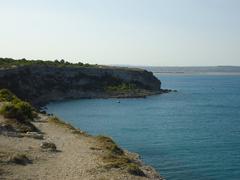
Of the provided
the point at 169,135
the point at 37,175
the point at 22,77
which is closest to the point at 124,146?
the point at 169,135

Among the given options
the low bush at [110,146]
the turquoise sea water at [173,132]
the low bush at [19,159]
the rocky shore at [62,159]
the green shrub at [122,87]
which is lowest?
the turquoise sea water at [173,132]

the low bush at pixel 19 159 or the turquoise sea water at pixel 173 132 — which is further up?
the low bush at pixel 19 159

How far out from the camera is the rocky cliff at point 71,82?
11981cm

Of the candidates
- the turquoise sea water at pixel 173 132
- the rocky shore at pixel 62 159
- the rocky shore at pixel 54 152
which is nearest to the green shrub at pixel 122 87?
the turquoise sea water at pixel 173 132

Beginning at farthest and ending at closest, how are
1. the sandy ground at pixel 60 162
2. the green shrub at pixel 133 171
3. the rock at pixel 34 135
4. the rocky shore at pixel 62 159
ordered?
the rock at pixel 34 135 → the green shrub at pixel 133 171 → the rocky shore at pixel 62 159 → the sandy ground at pixel 60 162

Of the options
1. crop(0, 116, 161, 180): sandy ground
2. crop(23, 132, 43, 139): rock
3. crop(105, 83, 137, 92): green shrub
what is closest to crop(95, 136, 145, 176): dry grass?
crop(0, 116, 161, 180): sandy ground

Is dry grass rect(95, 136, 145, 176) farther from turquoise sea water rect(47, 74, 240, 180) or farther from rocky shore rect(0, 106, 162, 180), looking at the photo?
turquoise sea water rect(47, 74, 240, 180)

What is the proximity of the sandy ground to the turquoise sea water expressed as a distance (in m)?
6.35

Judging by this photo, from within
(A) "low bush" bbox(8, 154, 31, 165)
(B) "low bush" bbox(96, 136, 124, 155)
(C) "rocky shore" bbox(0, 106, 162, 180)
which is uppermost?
(A) "low bush" bbox(8, 154, 31, 165)

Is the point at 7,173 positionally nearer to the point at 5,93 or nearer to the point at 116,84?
the point at 5,93

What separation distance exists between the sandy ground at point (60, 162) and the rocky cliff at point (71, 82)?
71418mm

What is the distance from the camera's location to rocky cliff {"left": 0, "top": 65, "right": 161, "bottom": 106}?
119812mm

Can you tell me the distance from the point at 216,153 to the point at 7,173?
26.8 meters

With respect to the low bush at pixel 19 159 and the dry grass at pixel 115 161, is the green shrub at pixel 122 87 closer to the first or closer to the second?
the dry grass at pixel 115 161
